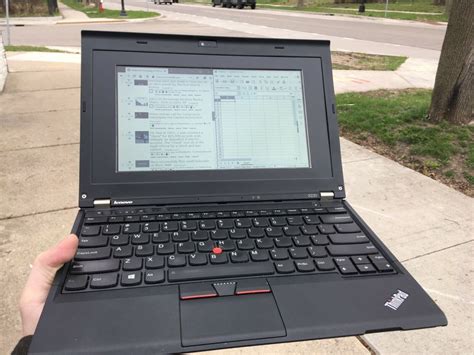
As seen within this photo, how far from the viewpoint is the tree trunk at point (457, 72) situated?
441 cm

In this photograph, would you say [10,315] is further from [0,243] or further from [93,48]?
[93,48]

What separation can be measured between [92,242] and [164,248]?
22cm

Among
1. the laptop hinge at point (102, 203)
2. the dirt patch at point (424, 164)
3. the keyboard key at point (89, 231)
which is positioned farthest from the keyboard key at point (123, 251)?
the dirt patch at point (424, 164)

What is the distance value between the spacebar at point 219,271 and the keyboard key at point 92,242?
0.78 feet

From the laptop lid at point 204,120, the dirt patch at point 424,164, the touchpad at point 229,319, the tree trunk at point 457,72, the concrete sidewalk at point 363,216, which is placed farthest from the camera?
the tree trunk at point 457,72

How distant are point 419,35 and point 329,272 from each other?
18374 mm

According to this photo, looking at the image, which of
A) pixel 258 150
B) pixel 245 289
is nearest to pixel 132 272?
pixel 245 289

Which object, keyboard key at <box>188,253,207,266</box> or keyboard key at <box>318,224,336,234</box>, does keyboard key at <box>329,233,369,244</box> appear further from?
keyboard key at <box>188,253,207,266</box>

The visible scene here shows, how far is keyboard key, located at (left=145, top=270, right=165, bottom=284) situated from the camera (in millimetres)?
1179

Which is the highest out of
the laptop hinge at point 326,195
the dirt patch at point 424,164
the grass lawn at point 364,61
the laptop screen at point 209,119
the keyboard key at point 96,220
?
the laptop screen at point 209,119

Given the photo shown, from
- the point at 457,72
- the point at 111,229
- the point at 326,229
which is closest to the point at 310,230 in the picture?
the point at 326,229

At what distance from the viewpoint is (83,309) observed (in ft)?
3.57

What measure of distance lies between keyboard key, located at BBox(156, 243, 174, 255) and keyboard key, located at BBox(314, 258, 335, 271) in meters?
0.44

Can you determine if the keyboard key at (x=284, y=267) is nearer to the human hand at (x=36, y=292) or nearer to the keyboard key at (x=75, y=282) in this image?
the keyboard key at (x=75, y=282)
